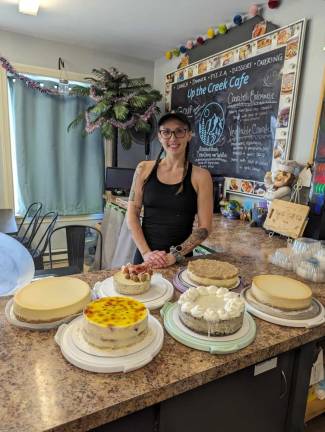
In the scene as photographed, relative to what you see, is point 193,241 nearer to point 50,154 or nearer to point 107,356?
point 107,356

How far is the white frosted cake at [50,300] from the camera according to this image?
2.72 ft

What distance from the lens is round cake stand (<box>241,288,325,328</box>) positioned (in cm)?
92

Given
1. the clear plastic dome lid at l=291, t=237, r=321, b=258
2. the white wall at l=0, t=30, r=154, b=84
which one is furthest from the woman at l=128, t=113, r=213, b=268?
the white wall at l=0, t=30, r=154, b=84

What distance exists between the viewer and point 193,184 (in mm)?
1563

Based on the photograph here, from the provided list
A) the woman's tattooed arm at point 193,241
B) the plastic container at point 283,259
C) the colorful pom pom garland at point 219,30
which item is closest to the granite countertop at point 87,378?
the plastic container at point 283,259

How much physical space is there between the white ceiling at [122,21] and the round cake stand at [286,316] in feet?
7.98

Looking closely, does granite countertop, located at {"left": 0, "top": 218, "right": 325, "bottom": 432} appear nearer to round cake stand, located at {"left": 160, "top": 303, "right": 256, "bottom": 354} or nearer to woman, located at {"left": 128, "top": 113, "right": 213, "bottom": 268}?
round cake stand, located at {"left": 160, "top": 303, "right": 256, "bottom": 354}

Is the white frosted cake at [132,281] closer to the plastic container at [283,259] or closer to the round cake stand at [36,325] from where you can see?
the round cake stand at [36,325]

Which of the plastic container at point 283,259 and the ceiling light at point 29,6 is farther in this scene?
the ceiling light at point 29,6

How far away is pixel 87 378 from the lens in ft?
2.19

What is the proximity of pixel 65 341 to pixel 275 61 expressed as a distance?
2.41m

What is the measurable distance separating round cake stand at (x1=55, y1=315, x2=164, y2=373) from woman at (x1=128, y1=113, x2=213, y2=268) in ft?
2.34

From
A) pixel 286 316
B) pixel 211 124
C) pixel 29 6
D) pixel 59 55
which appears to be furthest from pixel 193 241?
pixel 59 55

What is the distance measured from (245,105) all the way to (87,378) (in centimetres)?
250
